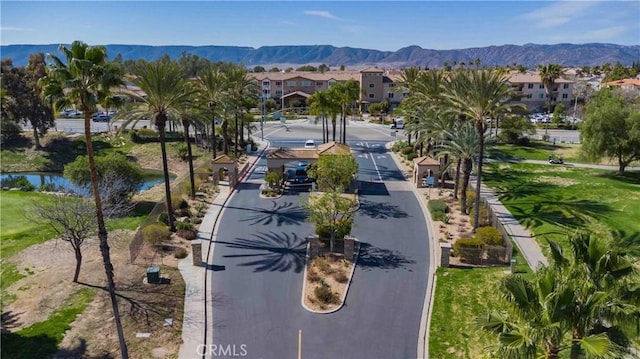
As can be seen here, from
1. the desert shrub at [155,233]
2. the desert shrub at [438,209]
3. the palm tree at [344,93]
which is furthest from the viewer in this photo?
the palm tree at [344,93]

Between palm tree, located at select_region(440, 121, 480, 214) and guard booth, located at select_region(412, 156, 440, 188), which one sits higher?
palm tree, located at select_region(440, 121, 480, 214)

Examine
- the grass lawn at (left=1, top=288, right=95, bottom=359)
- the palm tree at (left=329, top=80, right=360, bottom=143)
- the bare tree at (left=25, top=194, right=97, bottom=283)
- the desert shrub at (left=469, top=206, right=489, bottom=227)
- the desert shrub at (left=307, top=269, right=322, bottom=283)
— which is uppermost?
the palm tree at (left=329, top=80, right=360, bottom=143)

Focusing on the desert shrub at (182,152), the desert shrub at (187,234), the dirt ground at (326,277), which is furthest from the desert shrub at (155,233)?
the desert shrub at (182,152)

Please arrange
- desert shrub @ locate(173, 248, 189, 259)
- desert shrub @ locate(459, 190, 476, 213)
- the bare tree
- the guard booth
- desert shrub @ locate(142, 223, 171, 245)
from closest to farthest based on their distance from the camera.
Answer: the bare tree
desert shrub @ locate(173, 248, 189, 259)
desert shrub @ locate(142, 223, 171, 245)
desert shrub @ locate(459, 190, 476, 213)
the guard booth

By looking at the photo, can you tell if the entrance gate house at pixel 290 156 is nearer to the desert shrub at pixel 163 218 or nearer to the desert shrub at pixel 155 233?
the desert shrub at pixel 163 218

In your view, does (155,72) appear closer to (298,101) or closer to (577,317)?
(577,317)

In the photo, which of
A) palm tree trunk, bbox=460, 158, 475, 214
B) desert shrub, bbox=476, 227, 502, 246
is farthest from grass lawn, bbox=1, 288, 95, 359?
palm tree trunk, bbox=460, 158, 475, 214

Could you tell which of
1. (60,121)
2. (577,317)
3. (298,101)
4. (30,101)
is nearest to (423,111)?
Answer: (577,317)

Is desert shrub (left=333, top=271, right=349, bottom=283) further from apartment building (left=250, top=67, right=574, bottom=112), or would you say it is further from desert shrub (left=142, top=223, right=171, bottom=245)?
apartment building (left=250, top=67, right=574, bottom=112)
